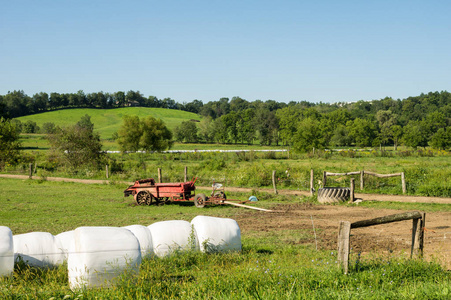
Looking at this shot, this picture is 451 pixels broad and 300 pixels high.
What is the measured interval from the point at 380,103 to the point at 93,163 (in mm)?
149568

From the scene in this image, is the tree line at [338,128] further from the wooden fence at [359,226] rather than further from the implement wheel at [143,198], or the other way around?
the wooden fence at [359,226]

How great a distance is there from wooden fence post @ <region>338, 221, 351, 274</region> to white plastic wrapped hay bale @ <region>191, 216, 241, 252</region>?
9.22ft

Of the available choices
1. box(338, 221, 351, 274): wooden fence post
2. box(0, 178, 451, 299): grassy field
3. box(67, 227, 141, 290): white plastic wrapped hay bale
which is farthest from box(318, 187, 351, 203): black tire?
box(67, 227, 141, 290): white plastic wrapped hay bale

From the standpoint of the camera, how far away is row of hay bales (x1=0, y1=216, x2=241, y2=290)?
21.1ft

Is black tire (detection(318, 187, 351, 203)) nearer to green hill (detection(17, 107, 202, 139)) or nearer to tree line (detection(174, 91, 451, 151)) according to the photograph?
tree line (detection(174, 91, 451, 151))

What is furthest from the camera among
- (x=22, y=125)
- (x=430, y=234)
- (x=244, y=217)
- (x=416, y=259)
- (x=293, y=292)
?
(x=22, y=125)

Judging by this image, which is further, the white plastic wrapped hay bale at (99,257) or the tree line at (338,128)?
the tree line at (338,128)

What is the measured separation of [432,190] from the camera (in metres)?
20.7

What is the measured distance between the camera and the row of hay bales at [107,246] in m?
6.42

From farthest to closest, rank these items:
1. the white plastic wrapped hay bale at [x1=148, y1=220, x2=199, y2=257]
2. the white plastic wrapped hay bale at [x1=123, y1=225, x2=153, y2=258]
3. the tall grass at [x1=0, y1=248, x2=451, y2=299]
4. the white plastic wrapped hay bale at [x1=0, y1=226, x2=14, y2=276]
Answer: the white plastic wrapped hay bale at [x1=148, y1=220, x2=199, y2=257] < the white plastic wrapped hay bale at [x1=123, y1=225, x2=153, y2=258] < the white plastic wrapped hay bale at [x1=0, y1=226, x2=14, y2=276] < the tall grass at [x1=0, y1=248, x2=451, y2=299]

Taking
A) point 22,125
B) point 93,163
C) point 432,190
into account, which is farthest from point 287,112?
point 432,190

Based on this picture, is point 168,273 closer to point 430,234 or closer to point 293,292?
point 293,292

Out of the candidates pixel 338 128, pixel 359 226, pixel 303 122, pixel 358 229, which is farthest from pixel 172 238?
pixel 338 128

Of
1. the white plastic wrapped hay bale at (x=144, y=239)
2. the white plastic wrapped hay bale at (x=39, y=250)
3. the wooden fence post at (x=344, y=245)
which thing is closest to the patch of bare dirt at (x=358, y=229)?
the wooden fence post at (x=344, y=245)
